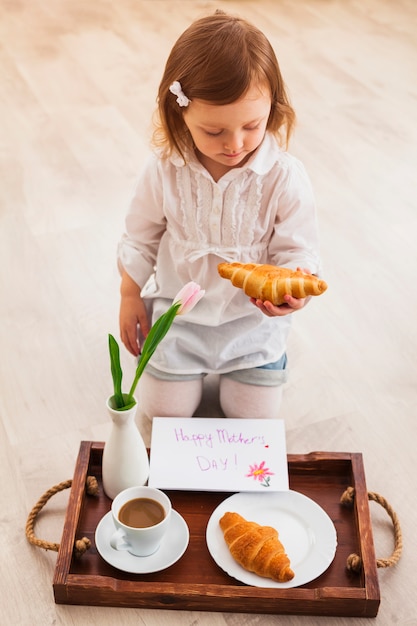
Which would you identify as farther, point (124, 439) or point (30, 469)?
point (30, 469)

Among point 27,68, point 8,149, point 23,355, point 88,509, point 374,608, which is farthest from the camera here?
point 27,68

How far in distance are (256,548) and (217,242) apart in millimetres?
469

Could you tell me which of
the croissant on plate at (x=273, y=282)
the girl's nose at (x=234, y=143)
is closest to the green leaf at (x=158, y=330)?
the croissant on plate at (x=273, y=282)

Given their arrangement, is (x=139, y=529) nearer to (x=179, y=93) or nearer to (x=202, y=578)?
(x=202, y=578)

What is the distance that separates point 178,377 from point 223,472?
21cm

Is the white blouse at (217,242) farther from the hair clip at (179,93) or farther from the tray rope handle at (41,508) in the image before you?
the tray rope handle at (41,508)

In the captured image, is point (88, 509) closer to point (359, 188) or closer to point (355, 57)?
point (359, 188)

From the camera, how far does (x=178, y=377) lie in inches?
55.0

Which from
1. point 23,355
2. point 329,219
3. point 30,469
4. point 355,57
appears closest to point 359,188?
point 329,219

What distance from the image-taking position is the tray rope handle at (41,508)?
3.74 ft

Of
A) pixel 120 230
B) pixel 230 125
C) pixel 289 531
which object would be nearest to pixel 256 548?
pixel 289 531

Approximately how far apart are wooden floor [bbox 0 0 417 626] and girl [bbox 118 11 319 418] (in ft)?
0.46

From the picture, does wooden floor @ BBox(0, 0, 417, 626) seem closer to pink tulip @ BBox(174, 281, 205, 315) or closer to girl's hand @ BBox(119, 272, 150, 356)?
girl's hand @ BBox(119, 272, 150, 356)

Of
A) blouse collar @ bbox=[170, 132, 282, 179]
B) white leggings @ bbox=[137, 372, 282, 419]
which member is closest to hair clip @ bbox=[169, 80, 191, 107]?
blouse collar @ bbox=[170, 132, 282, 179]
